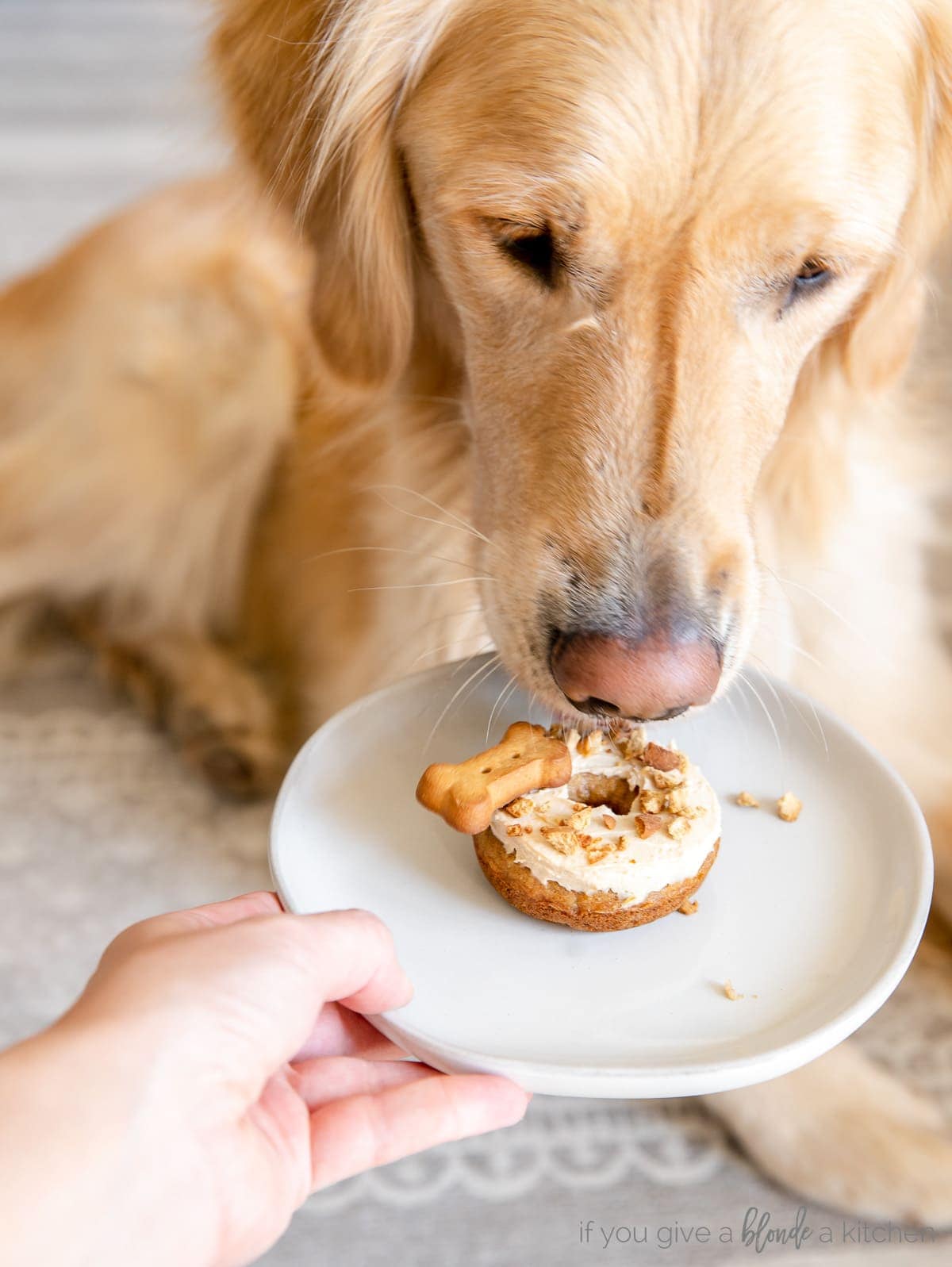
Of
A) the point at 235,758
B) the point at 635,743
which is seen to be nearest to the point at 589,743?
the point at 635,743

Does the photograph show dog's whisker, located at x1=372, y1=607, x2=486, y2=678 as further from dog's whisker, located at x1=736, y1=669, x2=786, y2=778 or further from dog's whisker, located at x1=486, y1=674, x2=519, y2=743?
dog's whisker, located at x1=736, y1=669, x2=786, y2=778

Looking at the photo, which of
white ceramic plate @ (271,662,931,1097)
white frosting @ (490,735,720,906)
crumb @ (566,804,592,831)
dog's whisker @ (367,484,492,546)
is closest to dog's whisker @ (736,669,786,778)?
white ceramic plate @ (271,662,931,1097)

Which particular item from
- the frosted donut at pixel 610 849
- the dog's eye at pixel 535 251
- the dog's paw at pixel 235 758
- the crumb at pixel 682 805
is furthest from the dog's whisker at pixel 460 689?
the dog's paw at pixel 235 758

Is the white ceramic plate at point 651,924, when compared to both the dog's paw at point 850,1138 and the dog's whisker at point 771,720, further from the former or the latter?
the dog's paw at point 850,1138

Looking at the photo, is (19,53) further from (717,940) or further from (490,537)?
(717,940)

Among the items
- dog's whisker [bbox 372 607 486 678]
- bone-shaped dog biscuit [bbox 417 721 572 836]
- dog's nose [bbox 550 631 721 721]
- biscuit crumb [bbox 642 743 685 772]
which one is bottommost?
dog's whisker [bbox 372 607 486 678]
